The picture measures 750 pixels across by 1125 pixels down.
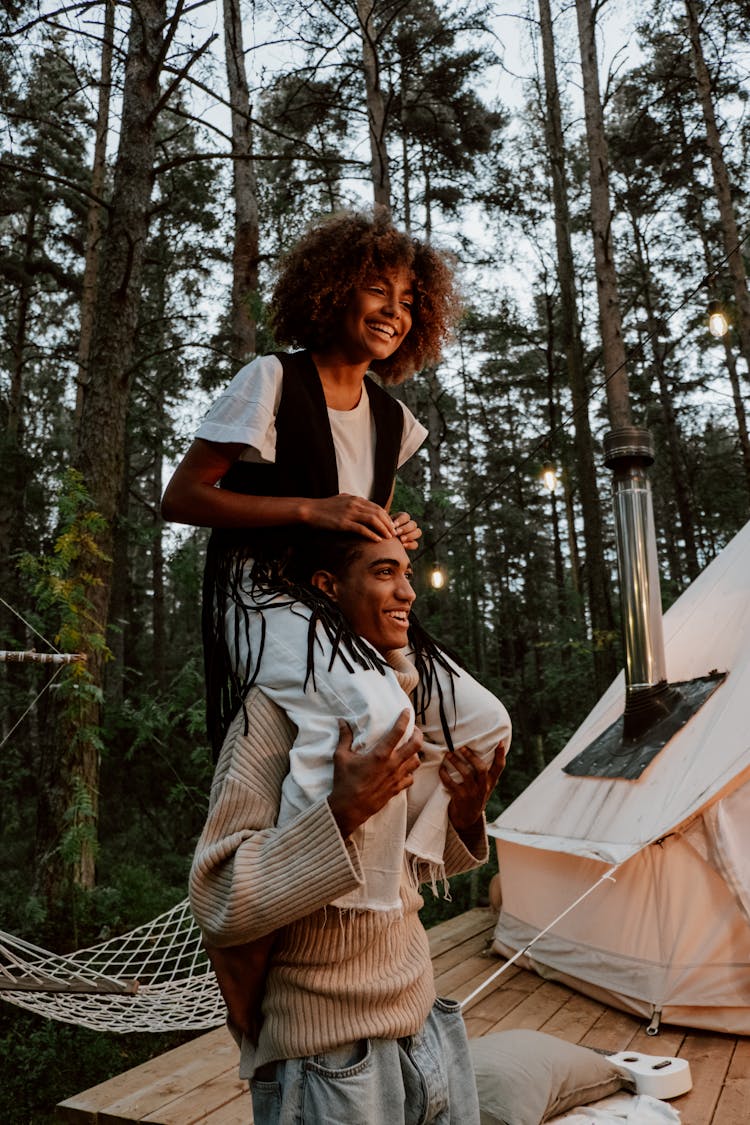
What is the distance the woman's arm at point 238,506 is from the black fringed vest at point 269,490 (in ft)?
0.17

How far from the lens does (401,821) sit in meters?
1.13

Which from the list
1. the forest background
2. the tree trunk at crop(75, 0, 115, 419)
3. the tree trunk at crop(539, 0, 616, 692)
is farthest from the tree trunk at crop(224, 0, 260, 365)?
the tree trunk at crop(539, 0, 616, 692)

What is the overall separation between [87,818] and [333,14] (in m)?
7.31

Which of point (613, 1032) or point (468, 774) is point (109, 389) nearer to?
point (613, 1032)

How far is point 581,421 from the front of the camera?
371 inches

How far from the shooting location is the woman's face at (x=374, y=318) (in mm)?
1396

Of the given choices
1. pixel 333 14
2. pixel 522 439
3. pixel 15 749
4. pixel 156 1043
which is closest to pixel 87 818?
pixel 156 1043

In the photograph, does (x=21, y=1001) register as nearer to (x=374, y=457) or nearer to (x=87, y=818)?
(x=87, y=818)

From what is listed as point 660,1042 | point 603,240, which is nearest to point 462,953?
point 660,1042

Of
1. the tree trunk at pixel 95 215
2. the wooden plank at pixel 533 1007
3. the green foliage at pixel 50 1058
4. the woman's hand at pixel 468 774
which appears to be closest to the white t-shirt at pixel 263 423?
the woman's hand at pixel 468 774

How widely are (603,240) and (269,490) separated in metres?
7.29

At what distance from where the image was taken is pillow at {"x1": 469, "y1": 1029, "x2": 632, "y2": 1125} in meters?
2.29

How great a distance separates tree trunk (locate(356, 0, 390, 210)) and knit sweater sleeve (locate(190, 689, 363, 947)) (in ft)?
22.0

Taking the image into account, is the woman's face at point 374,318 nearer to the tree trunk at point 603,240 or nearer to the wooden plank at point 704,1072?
the wooden plank at point 704,1072
